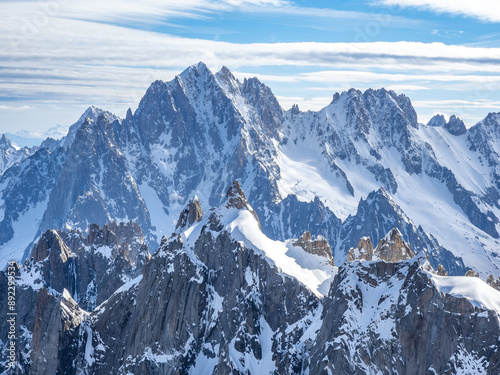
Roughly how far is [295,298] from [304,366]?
32.0 meters

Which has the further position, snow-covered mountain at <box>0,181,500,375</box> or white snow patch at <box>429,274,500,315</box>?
snow-covered mountain at <box>0,181,500,375</box>

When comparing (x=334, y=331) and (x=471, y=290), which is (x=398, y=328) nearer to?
(x=334, y=331)

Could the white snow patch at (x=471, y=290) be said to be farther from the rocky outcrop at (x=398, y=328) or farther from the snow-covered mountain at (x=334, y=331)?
the rocky outcrop at (x=398, y=328)

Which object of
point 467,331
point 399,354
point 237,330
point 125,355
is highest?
point 467,331

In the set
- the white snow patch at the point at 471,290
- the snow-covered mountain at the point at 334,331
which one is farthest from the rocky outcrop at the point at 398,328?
the white snow patch at the point at 471,290

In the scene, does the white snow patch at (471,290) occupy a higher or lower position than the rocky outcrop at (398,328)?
higher

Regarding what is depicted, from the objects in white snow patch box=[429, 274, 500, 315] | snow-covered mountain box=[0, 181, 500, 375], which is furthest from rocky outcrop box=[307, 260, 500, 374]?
white snow patch box=[429, 274, 500, 315]

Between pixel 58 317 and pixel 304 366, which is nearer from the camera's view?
pixel 304 366

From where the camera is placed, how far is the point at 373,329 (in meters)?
158

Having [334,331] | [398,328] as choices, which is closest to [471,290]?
[398,328]

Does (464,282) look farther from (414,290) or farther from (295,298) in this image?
(295,298)

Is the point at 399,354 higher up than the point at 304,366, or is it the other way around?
the point at 399,354

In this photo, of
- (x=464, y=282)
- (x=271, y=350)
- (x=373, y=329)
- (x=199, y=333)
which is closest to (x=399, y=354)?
(x=373, y=329)

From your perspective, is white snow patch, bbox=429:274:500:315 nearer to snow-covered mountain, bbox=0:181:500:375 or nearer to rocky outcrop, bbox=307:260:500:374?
snow-covered mountain, bbox=0:181:500:375
